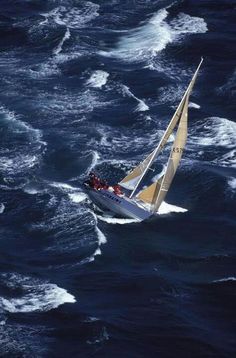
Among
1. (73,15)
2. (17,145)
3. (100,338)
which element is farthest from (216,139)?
(73,15)

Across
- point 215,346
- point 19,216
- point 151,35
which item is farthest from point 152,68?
point 215,346

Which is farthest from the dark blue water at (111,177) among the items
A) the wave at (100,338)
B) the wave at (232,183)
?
the wave at (232,183)

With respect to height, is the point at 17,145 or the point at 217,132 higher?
the point at 217,132

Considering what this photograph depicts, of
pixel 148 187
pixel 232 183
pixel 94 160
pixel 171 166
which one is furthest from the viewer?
pixel 94 160

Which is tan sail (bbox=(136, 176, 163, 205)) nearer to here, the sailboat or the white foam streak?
the sailboat

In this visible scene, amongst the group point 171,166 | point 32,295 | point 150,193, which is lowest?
point 150,193

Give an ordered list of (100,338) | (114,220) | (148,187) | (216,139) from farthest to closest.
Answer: (216,139) → (148,187) → (114,220) → (100,338)

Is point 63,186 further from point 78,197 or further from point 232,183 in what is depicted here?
point 232,183

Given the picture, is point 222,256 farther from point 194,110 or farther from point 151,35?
point 151,35
